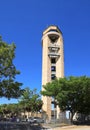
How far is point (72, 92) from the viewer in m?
50.0

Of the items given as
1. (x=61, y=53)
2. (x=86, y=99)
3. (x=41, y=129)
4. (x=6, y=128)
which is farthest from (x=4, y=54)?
(x=61, y=53)

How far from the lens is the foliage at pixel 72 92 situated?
165 ft

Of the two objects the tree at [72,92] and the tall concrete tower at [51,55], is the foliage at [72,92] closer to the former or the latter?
the tree at [72,92]

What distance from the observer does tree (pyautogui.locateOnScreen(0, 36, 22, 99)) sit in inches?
1240

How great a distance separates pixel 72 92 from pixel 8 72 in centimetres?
2073


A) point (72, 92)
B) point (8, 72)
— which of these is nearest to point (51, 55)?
point (72, 92)

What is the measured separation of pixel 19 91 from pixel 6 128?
5.85 m

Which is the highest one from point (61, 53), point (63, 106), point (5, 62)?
point (61, 53)

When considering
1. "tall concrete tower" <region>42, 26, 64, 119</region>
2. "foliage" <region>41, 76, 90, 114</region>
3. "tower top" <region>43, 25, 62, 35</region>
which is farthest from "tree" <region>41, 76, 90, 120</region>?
"tower top" <region>43, 25, 62, 35</region>

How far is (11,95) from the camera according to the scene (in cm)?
3306

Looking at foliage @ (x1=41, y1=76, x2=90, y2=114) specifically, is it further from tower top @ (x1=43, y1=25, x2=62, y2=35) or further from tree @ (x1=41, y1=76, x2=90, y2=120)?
tower top @ (x1=43, y1=25, x2=62, y2=35)

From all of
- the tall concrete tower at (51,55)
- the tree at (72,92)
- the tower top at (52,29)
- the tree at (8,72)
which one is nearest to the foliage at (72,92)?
the tree at (72,92)

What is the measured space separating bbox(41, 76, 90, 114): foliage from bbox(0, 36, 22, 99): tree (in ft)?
61.2

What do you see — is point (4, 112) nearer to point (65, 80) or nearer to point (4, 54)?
point (65, 80)
